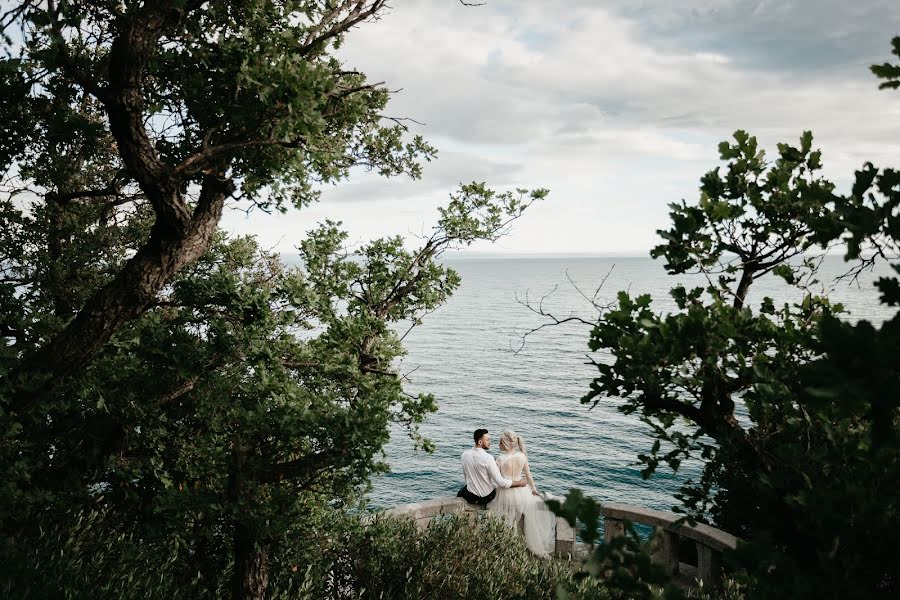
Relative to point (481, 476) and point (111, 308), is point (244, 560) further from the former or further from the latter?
point (481, 476)

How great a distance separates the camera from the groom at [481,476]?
1102cm

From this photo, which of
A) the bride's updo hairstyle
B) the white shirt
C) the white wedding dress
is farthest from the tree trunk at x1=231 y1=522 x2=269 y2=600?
the bride's updo hairstyle

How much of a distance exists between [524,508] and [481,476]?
99cm

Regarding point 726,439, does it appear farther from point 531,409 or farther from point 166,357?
point 531,409

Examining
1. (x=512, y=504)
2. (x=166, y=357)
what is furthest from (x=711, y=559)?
(x=166, y=357)

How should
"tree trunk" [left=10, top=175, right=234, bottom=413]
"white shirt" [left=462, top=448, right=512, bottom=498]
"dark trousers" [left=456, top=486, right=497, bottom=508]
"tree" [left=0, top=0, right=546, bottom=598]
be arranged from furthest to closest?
"dark trousers" [left=456, top=486, right=497, bottom=508], "white shirt" [left=462, top=448, right=512, bottom=498], "tree trunk" [left=10, top=175, right=234, bottom=413], "tree" [left=0, top=0, right=546, bottom=598]

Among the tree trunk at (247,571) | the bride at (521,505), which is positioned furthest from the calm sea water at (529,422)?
the tree trunk at (247,571)

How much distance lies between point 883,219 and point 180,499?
647 centimetres

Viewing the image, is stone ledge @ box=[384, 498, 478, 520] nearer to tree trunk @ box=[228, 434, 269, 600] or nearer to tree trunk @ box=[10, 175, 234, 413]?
tree trunk @ box=[228, 434, 269, 600]

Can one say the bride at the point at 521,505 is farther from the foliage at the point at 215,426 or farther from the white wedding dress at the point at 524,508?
the foliage at the point at 215,426

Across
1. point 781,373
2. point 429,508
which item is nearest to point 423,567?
point 429,508

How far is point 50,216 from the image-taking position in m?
8.73

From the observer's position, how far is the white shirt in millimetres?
11008

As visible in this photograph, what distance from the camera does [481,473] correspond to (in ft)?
36.5
